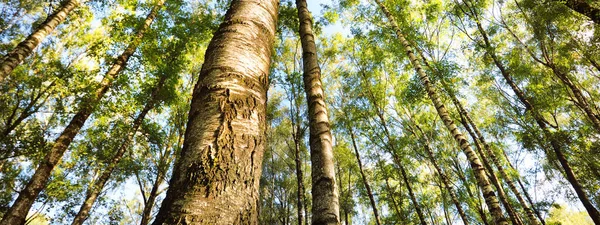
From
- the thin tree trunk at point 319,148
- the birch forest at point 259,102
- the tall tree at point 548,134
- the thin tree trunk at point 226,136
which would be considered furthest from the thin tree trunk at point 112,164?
the tall tree at point 548,134

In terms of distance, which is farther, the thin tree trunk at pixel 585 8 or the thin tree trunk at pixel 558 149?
the thin tree trunk at pixel 558 149

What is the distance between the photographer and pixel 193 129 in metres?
1.13

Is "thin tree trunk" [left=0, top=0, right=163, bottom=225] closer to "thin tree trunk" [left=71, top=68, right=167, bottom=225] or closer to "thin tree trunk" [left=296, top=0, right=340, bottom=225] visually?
"thin tree trunk" [left=71, top=68, right=167, bottom=225]

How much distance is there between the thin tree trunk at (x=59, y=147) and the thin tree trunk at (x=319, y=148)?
6.70 m

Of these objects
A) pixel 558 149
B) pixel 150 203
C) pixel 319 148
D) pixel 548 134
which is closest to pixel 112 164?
pixel 150 203

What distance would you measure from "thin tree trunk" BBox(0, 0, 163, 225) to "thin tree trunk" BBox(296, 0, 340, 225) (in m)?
6.70

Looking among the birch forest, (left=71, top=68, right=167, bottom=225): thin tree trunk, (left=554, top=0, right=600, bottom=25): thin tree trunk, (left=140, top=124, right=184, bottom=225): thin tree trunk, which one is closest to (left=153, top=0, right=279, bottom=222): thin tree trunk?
the birch forest

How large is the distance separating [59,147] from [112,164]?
8.86 feet

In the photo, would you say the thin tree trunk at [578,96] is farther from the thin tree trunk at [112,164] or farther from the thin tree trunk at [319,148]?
the thin tree trunk at [112,164]

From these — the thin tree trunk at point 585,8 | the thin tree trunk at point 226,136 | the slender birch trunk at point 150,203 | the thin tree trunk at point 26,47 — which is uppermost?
the thin tree trunk at point 585,8

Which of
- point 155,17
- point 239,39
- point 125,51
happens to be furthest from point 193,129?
point 155,17

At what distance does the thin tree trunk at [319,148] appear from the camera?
206cm

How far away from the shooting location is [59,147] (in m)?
6.83

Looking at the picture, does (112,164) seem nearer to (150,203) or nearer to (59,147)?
(150,203)
